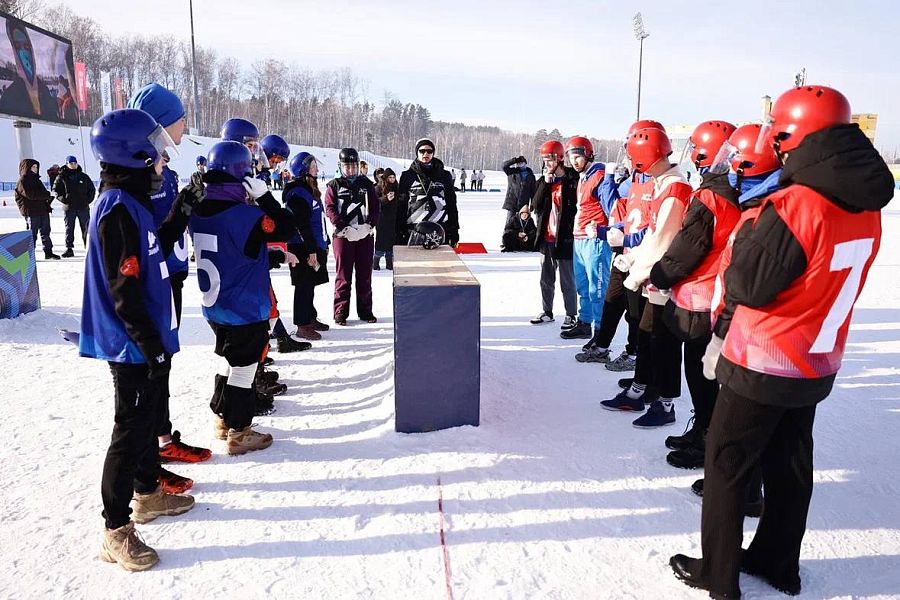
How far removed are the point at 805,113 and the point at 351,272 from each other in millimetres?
5348

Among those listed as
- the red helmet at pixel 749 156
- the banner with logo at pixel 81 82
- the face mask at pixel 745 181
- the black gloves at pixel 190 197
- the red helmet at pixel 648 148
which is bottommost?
the black gloves at pixel 190 197

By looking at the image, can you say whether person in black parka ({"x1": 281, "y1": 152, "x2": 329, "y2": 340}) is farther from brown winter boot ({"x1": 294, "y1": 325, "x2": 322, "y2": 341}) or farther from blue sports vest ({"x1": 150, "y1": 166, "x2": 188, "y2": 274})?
blue sports vest ({"x1": 150, "y1": 166, "x2": 188, "y2": 274})

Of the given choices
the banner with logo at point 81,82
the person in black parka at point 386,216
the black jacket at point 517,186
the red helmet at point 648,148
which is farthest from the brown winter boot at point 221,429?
the banner with logo at point 81,82

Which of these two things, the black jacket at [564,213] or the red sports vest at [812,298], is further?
the black jacket at [564,213]

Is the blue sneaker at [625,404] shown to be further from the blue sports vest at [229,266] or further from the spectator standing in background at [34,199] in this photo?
the spectator standing in background at [34,199]

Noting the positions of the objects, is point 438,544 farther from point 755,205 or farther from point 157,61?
point 157,61

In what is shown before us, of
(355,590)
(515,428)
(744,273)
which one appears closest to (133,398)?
(355,590)

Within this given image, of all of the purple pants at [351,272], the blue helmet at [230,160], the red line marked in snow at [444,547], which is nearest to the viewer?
the red line marked in snow at [444,547]

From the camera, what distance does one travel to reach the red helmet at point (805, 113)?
188 centimetres

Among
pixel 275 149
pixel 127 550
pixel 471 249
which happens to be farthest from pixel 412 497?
pixel 471 249

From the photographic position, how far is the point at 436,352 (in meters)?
3.56

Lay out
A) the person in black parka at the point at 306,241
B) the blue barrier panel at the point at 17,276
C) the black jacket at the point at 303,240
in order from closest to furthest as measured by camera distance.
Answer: the black jacket at the point at 303,240 → the person in black parka at the point at 306,241 → the blue barrier panel at the point at 17,276

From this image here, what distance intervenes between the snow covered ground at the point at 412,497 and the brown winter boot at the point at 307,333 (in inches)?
35.9

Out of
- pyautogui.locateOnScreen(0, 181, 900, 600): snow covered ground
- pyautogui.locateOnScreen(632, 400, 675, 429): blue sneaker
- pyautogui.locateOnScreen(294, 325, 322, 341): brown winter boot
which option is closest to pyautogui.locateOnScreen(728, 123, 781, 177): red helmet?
pyautogui.locateOnScreen(0, 181, 900, 600): snow covered ground
